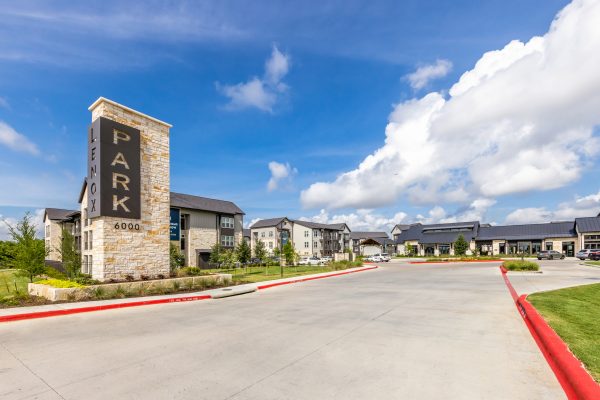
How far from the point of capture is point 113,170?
16.3 metres

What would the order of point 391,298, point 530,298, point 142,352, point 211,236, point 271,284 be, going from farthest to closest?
point 211,236, point 271,284, point 391,298, point 530,298, point 142,352

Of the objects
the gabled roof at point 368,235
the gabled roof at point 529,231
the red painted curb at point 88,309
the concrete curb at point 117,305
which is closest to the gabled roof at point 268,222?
the gabled roof at point 368,235

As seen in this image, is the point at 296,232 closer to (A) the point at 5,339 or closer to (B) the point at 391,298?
(B) the point at 391,298

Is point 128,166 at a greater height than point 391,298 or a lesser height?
greater

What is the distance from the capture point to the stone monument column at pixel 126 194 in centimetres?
1578

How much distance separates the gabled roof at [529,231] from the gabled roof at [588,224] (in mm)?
2296

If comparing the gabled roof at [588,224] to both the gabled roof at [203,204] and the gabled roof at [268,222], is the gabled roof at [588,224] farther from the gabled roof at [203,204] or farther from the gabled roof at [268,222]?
the gabled roof at [203,204]

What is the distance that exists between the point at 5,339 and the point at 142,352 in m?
4.34

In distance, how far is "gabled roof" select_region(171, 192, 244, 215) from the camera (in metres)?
46.1

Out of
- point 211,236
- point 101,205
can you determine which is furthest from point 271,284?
point 211,236

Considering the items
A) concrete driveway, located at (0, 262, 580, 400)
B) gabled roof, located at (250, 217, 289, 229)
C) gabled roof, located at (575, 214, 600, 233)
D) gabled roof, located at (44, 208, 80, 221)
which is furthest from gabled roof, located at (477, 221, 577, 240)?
gabled roof, located at (44, 208, 80, 221)

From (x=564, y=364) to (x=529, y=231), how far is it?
7901 cm

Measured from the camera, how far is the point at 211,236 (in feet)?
161

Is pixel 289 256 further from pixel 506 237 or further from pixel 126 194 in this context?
pixel 506 237
